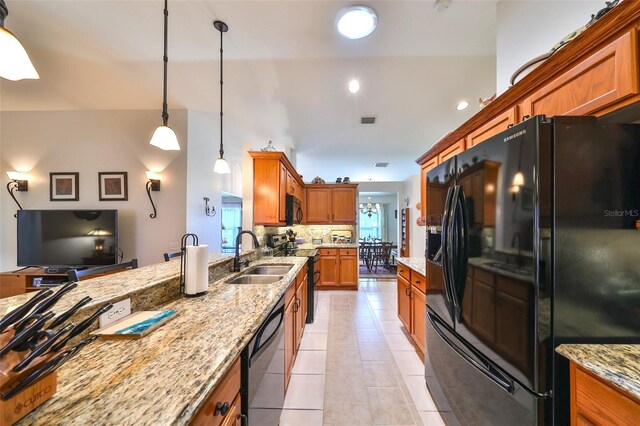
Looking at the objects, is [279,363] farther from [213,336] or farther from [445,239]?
[445,239]

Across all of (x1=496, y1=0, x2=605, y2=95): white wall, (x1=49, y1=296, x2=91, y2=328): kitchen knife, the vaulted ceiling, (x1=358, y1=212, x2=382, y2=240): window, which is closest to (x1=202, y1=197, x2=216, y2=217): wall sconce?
the vaulted ceiling

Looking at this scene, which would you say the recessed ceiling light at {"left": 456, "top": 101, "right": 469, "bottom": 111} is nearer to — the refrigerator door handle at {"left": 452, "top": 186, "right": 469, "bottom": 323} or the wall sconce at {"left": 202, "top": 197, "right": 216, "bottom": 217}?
the refrigerator door handle at {"left": 452, "top": 186, "right": 469, "bottom": 323}

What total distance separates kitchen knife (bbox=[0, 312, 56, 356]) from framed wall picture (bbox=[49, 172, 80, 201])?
3.91 meters

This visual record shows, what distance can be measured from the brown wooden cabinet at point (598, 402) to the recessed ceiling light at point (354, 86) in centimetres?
278

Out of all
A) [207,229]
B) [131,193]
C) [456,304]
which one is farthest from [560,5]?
[131,193]

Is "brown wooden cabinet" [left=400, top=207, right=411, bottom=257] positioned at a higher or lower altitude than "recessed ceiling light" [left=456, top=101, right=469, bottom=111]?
lower

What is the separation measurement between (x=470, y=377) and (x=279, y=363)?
114 centimetres

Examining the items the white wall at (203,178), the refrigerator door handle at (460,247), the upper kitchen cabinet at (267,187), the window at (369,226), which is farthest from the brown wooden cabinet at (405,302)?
the window at (369,226)

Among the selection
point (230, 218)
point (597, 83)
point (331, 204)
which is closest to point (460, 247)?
point (597, 83)

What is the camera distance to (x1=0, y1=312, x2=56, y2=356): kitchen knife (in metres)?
0.55

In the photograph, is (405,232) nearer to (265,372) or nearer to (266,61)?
(266,61)

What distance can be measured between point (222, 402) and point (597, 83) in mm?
1894

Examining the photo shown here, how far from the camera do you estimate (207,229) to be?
11.9 ft

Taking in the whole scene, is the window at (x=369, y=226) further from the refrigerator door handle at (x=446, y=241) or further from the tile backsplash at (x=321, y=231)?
the refrigerator door handle at (x=446, y=241)
